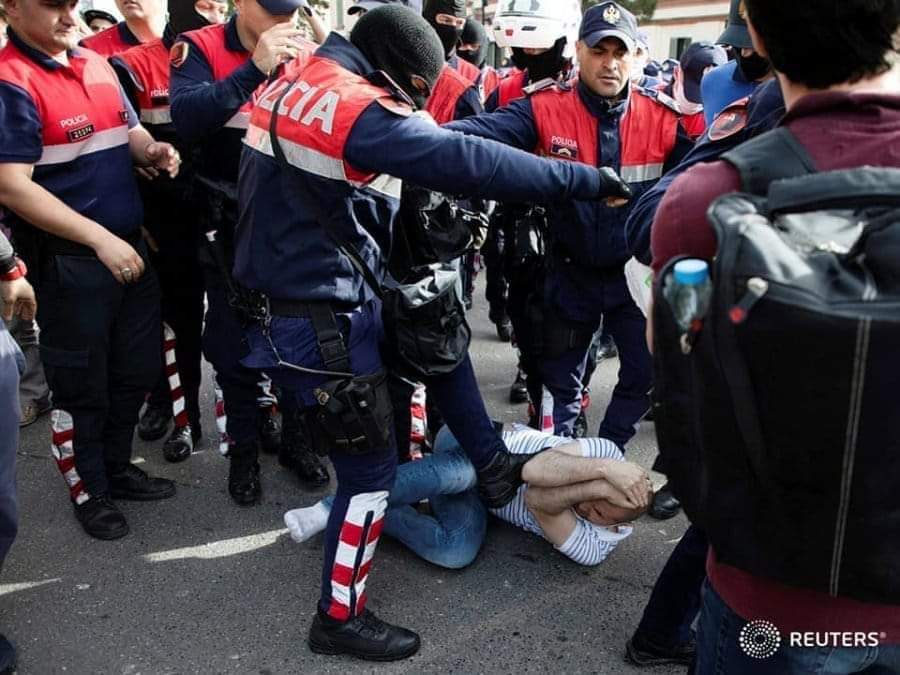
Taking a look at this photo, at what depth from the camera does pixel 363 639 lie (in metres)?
2.44

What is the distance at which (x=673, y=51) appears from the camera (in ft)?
88.2

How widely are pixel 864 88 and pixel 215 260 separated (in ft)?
8.61

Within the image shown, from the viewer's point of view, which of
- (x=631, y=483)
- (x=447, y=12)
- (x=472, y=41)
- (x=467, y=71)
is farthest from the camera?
(x=472, y=41)

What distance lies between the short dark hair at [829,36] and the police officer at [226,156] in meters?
2.25

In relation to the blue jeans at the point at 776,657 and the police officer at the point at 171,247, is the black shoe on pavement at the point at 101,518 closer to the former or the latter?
the police officer at the point at 171,247

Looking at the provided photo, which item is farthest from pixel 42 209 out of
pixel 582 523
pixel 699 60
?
pixel 699 60

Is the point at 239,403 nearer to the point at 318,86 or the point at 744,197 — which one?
the point at 318,86

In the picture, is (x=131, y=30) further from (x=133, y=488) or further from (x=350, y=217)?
(x=350, y=217)

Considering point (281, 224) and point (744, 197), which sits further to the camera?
point (281, 224)

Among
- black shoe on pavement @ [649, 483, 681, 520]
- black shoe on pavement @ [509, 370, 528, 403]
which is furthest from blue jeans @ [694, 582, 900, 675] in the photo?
black shoe on pavement @ [509, 370, 528, 403]

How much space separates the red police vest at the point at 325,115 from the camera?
203 centimetres

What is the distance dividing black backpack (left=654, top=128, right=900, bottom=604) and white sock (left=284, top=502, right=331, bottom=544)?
1.95 m

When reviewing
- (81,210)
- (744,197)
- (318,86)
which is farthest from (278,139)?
(744,197)

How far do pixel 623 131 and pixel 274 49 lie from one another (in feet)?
4.40
